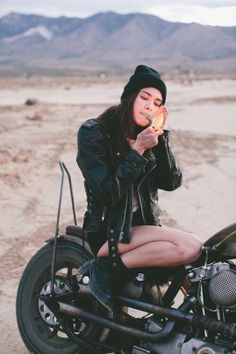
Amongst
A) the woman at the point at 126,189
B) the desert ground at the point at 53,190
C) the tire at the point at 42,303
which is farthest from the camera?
the desert ground at the point at 53,190

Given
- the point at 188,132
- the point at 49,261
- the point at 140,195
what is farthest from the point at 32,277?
the point at 188,132

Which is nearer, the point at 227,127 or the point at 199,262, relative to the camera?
the point at 199,262

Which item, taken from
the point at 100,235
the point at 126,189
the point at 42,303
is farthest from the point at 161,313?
the point at 42,303

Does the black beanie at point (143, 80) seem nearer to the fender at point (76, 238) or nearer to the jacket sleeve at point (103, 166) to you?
the jacket sleeve at point (103, 166)

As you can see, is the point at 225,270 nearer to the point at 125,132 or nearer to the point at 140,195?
the point at 140,195

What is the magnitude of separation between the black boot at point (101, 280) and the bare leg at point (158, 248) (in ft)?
0.22

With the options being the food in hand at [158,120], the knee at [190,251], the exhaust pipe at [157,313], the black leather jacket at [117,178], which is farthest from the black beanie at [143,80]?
the exhaust pipe at [157,313]

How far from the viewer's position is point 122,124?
10.9 ft

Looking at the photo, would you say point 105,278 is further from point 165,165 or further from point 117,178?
point 165,165

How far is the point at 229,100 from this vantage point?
25.1 m

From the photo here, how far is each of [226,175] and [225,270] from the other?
6407mm

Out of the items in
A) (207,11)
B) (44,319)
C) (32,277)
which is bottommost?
(44,319)

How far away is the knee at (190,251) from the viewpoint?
321 centimetres

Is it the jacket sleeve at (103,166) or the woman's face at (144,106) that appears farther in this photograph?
the woman's face at (144,106)
